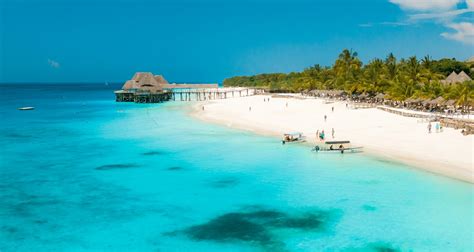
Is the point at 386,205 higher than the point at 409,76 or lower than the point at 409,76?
lower

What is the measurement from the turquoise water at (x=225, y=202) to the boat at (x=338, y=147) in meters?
0.98

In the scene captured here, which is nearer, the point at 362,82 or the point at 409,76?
the point at 409,76

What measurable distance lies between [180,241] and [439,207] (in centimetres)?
1051

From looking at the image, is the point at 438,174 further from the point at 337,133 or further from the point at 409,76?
the point at 409,76

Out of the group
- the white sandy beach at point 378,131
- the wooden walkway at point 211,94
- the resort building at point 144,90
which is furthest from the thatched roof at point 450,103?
the resort building at point 144,90

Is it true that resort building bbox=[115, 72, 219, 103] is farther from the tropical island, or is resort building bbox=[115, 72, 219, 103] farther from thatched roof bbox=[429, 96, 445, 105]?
thatched roof bbox=[429, 96, 445, 105]

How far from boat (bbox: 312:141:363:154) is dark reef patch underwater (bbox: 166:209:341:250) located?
11004 mm

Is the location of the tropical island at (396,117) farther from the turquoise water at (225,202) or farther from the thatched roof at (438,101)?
the turquoise water at (225,202)

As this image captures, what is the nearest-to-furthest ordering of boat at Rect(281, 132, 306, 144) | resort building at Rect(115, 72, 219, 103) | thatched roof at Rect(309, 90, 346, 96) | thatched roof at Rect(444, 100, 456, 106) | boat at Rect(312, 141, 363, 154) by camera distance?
boat at Rect(312, 141, 363, 154), boat at Rect(281, 132, 306, 144), thatched roof at Rect(444, 100, 456, 106), thatched roof at Rect(309, 90, 346, 96), resort building at Rect(115, 72, 219, 103)

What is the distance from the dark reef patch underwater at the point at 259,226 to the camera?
14.0 meters

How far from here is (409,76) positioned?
50875 millimetres

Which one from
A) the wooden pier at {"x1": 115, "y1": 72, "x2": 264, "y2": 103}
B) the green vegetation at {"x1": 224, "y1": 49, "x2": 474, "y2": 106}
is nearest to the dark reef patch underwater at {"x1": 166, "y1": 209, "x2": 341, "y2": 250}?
the green vegetation at {"x1": 224, "y1": 49, "x2": 474, "y2": 106}

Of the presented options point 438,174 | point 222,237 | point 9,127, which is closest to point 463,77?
point 438,174

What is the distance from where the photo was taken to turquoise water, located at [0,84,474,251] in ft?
45.8
